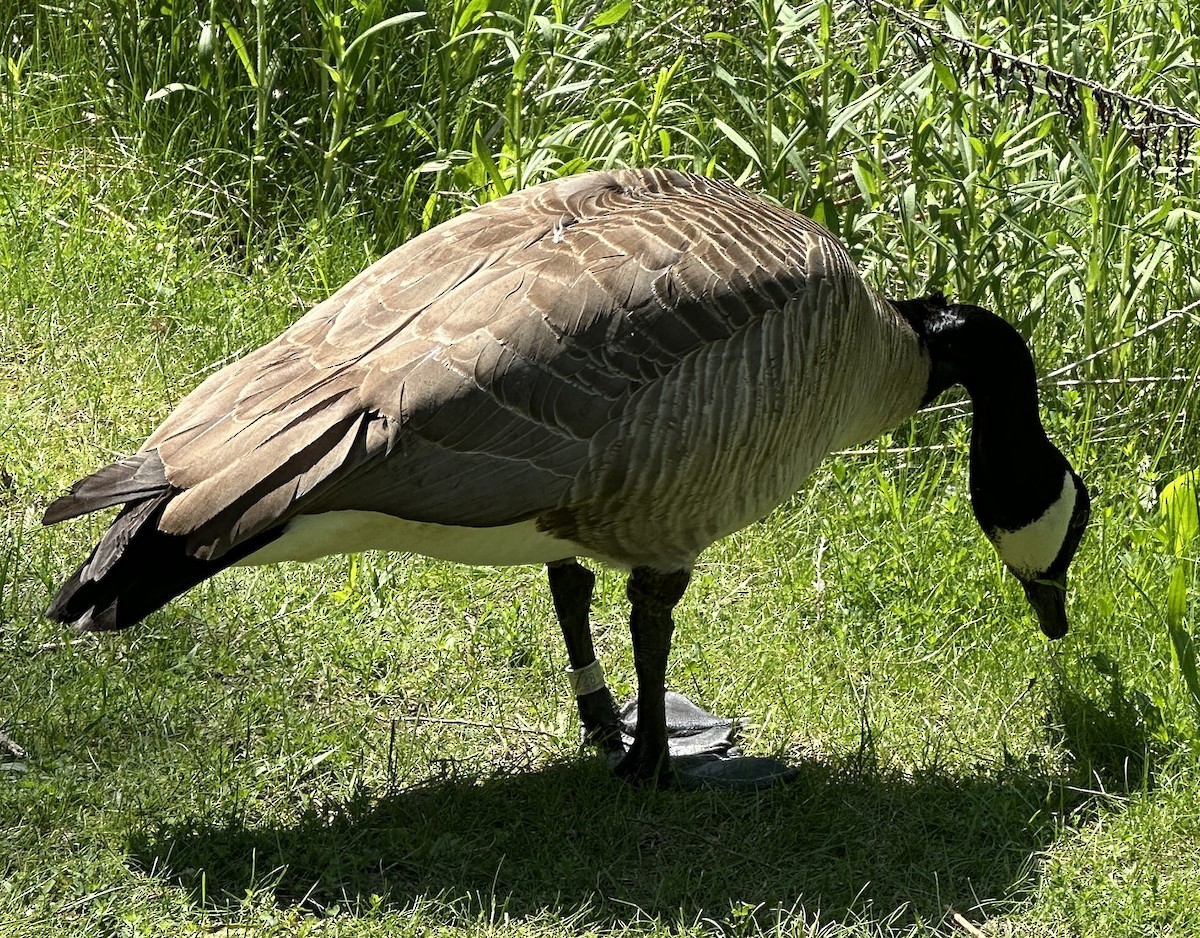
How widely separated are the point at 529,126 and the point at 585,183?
1624mm

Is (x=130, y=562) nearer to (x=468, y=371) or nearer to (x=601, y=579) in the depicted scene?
(x=468, y=371)

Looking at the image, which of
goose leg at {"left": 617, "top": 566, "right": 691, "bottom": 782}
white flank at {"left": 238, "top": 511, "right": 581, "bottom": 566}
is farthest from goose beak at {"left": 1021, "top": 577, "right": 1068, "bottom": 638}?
white flank at {"left": 238, "top": 511, "right": 581, "bottom": 566}

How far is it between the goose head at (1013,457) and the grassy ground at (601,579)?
0.20 metres

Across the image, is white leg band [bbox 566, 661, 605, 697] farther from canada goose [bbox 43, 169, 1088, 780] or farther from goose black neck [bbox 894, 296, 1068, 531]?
goose black neck [bbox 894, 296, 1068, 531]

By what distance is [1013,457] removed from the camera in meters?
4.55

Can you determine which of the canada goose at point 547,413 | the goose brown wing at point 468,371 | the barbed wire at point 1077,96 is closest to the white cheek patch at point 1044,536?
the canada goose at point 547,413

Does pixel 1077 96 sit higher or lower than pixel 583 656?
higher

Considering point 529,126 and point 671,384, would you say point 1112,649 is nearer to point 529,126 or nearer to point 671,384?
point 671,384

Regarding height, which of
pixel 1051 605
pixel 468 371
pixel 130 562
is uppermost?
pixel 468 371

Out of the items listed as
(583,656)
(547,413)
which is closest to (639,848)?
(583,656)

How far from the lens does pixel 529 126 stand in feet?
19.2

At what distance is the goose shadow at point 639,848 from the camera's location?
3652 mm

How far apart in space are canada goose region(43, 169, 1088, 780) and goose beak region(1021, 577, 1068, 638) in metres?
0.79

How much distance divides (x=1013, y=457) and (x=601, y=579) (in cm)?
144
